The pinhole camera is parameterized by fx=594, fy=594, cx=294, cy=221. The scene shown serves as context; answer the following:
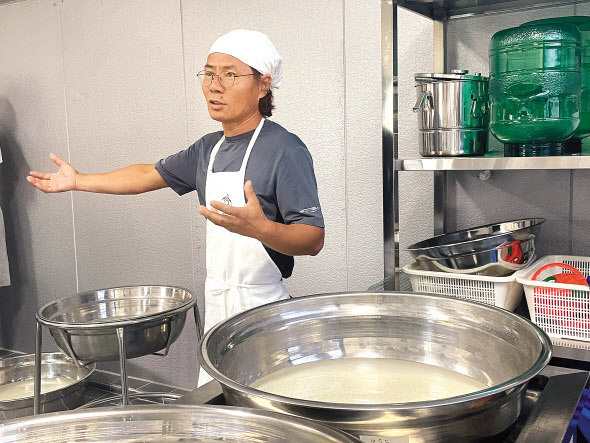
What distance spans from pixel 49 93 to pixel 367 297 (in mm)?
3220

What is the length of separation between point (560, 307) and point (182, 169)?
1641 millimetres

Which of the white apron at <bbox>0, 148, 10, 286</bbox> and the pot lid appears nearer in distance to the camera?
the pot lid

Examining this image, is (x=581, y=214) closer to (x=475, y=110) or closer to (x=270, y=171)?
(x=475, y=110)

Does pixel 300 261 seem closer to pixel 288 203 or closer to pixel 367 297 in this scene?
pixel 288 203

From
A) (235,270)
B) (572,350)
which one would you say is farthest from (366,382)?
(235,270)

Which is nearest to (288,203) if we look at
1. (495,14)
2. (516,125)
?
(516,125)

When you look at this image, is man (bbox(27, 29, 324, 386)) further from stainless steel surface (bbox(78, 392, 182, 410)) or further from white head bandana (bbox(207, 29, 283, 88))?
stainless steel surface (bbox(78, 392, 182, 410))

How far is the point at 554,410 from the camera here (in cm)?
77

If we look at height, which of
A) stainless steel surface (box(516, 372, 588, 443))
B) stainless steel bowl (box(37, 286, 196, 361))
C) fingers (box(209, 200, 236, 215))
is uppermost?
fingers (box(209, 200, 236, 215))

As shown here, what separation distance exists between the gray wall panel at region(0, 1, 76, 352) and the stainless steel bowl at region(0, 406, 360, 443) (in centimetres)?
326

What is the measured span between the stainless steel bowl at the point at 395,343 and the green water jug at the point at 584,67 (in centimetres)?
121

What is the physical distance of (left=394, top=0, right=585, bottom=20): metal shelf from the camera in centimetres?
213

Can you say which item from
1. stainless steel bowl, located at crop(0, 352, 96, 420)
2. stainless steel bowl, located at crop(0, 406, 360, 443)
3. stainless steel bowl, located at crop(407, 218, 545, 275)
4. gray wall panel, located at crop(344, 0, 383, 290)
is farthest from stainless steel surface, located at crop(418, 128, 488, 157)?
stainless steel bowl, located at crop(0, 352, 96, 420)

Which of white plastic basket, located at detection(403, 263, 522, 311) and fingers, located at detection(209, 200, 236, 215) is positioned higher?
fingers, located at detection(209, 200, 236, 215)
